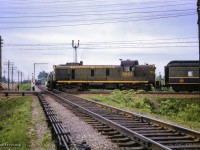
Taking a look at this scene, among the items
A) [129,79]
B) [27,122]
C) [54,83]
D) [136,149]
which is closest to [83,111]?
[27,122]

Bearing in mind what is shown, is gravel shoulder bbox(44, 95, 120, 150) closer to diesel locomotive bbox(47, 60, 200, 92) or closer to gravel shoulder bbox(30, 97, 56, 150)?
gravel shoulder bbox(30, 97, 56, 150)

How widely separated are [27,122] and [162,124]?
580 centimetres

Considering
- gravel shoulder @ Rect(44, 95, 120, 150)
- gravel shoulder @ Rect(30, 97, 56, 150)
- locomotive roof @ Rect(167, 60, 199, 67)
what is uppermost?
locomotive roof @ Rect(167, 60, 199, 67)

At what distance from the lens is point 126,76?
4281 cm

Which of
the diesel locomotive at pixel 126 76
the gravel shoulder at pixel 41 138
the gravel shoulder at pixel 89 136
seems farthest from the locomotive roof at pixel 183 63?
the gravel shoulder at pixel 41 138

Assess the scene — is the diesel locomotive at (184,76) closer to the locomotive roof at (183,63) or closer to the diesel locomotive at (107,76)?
the locomotive roof at (183,63)

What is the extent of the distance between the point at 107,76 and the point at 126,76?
7.43 ft

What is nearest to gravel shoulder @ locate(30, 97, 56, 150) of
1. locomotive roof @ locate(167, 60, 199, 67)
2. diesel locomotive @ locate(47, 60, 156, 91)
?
diesel locomotive @ locate(47, 60, 156, 91)

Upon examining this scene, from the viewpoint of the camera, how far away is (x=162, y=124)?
438 inches

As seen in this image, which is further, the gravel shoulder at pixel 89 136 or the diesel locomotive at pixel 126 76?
the diesel locomotive at pixel 126 76

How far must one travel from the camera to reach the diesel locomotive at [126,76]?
138ft

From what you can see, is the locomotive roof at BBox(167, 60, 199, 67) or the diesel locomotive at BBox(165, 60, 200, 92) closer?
the diesel locomotive at BBox(165, 60, 200, 92)

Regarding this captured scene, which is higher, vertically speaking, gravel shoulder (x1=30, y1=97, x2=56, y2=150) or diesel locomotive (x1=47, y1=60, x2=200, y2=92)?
diesel locomotive (x1=47, y1=60, x2=200, y2=92)

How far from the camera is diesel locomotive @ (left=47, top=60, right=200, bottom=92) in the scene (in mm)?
42094
